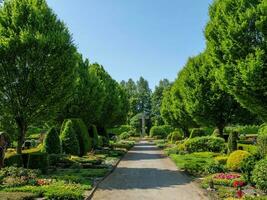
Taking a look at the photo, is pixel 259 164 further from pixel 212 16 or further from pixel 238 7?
pixel 212 16

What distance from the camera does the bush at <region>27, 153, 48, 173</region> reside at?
20.3m

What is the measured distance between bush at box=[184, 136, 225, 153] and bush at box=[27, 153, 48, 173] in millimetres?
19316

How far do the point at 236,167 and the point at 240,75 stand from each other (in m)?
5.23

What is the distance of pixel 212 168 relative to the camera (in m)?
21.0

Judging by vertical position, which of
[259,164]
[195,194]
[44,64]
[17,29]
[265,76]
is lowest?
[195,194]

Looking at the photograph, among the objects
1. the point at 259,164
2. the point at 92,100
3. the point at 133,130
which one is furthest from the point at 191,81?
the point at 133,130

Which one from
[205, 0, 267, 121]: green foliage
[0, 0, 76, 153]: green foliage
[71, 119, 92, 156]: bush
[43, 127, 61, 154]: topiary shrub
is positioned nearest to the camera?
[205, 0, 267, 121]: green foliage

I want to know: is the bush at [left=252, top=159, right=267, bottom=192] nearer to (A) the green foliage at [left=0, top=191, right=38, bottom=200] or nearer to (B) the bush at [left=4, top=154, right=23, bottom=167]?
(A) the green foliage at [left=0, top=191, right=38, bottom=200]

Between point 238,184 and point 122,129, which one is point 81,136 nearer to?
point 238,184

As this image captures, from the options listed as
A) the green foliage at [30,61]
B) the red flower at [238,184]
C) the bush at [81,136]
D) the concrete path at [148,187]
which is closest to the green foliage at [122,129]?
the bush at [81,136]

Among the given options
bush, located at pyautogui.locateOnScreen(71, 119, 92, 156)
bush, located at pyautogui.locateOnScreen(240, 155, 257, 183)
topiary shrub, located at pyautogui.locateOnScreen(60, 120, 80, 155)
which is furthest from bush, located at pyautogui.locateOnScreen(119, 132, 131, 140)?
bush, located at pyautogui.locateOnScreen(240, 155, 257, 183)

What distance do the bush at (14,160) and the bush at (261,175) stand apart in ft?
38.0

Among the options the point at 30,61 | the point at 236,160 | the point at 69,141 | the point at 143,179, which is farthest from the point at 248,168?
the point at 69,141

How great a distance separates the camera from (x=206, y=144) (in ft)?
119
